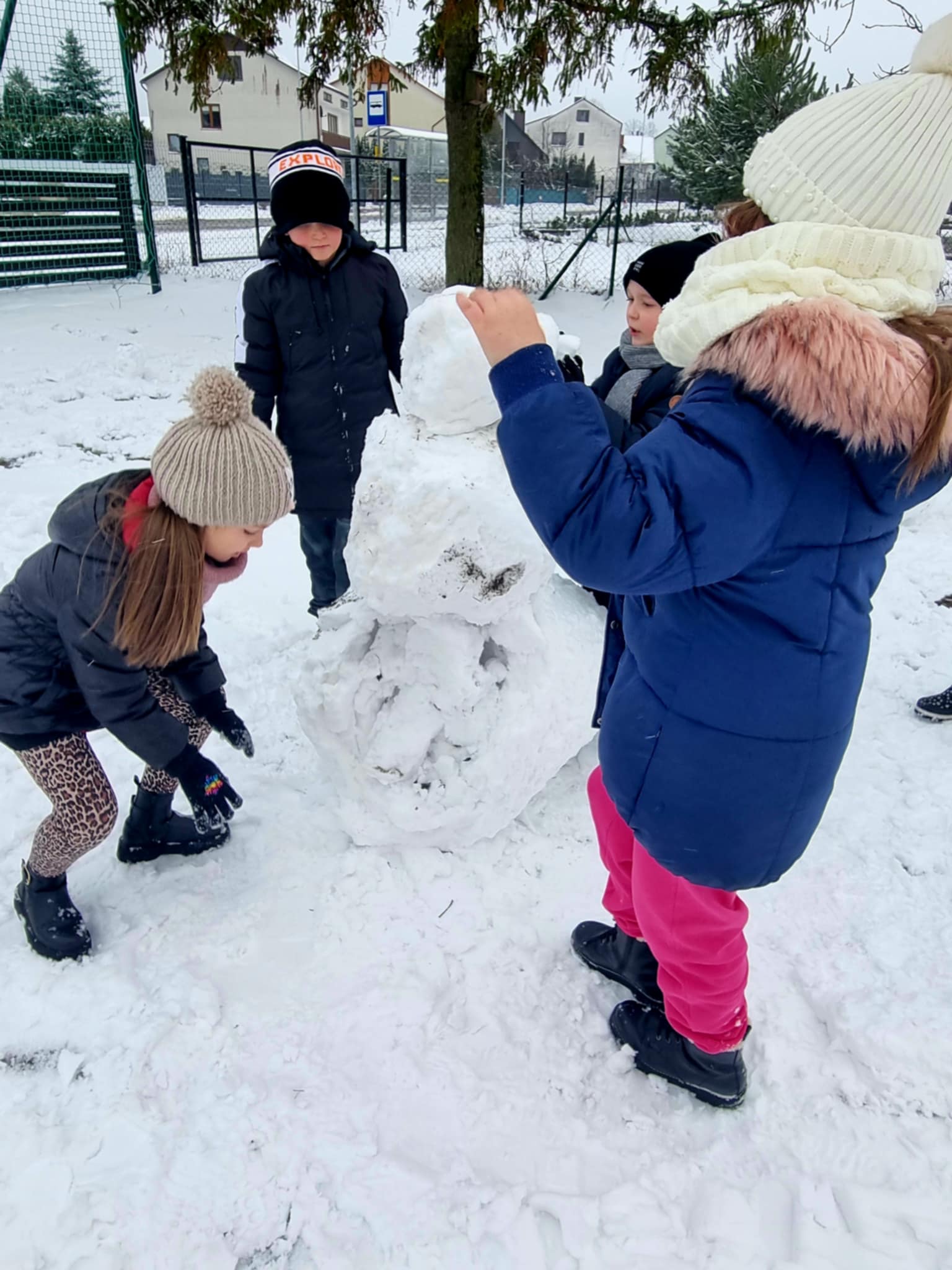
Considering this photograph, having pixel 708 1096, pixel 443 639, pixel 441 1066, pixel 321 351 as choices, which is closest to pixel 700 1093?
pixel 708 1096

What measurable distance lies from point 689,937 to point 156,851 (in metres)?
1.45

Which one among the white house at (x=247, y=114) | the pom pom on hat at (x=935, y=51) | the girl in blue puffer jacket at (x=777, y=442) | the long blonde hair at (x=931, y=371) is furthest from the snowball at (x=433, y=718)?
the white house at (x=247, y=114)

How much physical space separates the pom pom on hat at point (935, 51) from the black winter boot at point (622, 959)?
5.32ft

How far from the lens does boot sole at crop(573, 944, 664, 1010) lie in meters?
1.83

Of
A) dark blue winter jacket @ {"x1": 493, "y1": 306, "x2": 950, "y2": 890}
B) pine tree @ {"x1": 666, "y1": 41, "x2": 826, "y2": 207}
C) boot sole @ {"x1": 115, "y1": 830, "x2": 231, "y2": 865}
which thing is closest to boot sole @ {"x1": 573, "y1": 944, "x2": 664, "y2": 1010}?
dark blue winter jacket @ {"x1": 493, "y1": 306, "x2": 950, "y2": 890}

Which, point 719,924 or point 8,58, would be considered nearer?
point 719,924

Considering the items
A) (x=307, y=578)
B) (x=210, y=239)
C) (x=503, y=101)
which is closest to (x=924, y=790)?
(x=307, y=578)

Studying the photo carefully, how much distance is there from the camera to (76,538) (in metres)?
1.66

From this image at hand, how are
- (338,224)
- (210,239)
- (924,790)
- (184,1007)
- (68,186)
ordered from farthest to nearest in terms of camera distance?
(210,239), (68,186), (338,224), (924,790), (184,1007)

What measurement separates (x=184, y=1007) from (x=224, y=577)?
947 millimetres

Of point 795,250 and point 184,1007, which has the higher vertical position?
point 795,250

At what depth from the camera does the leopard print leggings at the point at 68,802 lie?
72.7 inches

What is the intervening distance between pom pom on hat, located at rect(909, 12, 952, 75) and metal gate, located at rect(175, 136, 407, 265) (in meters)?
3.17

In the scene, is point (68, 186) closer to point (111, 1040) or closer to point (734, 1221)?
point (111, 1040)
